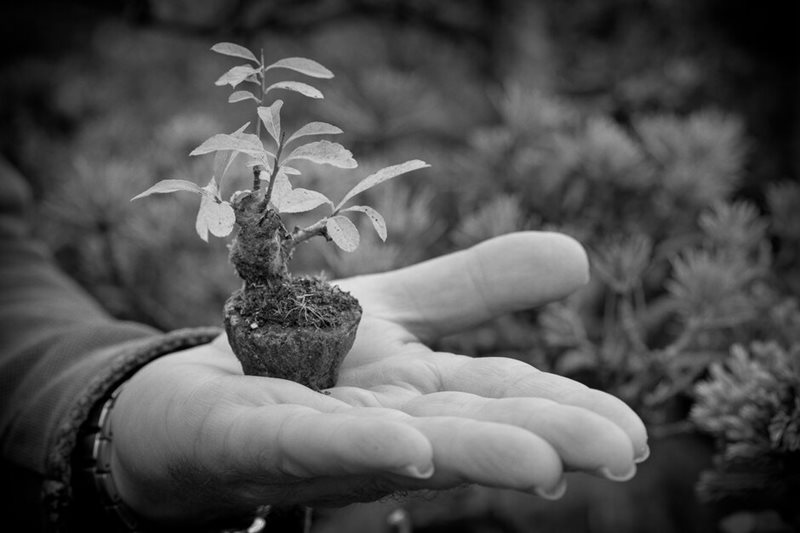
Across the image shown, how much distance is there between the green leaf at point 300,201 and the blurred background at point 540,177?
1.42ft

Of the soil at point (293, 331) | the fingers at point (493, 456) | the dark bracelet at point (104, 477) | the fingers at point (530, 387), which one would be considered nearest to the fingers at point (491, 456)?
the fingers at point (493, 456)

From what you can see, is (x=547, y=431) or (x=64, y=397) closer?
(x=547, y=431)

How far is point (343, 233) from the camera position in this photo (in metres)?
0.96

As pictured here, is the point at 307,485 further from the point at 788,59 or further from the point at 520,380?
the point at 788,59

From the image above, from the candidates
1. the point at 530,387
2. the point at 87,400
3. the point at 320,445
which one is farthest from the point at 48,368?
the point at 530,387

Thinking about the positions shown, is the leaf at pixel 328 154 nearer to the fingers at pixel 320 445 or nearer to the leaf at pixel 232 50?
the leaf at pixel 232 50

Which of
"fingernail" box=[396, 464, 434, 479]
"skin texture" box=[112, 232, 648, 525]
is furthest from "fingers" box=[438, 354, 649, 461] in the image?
"fingernail" box=[396, 464, 434, 479]

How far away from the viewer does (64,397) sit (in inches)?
46.8

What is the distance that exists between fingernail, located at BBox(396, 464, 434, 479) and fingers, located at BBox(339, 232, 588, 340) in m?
0.46

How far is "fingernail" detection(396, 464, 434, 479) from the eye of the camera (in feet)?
2.33

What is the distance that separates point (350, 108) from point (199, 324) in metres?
0.81

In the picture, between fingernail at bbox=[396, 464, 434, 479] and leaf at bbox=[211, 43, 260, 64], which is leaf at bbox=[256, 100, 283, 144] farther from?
fingernail at bbox=[396, 464, 434, 479]

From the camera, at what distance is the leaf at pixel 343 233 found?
3.12 feet

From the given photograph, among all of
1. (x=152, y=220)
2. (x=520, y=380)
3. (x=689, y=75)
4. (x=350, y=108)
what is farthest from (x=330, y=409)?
(x=689, y=75)
